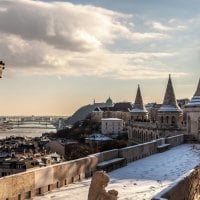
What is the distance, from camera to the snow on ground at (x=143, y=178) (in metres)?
8.31

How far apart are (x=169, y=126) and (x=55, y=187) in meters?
47.6

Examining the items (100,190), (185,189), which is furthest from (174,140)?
(100,190)

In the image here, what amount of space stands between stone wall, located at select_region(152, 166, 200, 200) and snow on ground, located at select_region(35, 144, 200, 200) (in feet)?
1.76

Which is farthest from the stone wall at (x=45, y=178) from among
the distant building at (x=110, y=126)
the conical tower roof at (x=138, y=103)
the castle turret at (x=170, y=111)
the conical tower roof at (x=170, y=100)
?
the distant building at (x=110, y=126)

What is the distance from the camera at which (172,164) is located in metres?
13.0

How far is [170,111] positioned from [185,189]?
4828 cm

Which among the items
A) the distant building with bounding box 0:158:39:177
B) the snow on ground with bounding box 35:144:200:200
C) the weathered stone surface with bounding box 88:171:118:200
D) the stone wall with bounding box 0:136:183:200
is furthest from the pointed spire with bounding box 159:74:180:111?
the weathered stone surface with bounding box 88:171:118:200

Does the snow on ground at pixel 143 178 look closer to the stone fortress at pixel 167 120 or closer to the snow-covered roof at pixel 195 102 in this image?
the stone fortress at pixel 167 120

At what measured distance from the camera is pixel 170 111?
5634 cm

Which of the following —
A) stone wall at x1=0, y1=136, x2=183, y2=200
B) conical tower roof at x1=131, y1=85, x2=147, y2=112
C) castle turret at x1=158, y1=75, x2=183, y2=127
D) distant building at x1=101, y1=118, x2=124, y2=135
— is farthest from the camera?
distant building at x1=101, y1=118, x2=124, y2=135

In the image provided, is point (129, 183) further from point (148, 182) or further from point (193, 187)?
point (193, 187)

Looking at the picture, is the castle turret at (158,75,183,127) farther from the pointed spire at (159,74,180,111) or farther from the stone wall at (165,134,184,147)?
the stone wall at (165,134,184,147)

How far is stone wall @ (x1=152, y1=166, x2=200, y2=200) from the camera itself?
23.0 ft

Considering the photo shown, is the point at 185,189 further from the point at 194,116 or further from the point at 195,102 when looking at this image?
the point at 195,102
